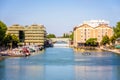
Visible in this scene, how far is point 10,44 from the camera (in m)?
75.1

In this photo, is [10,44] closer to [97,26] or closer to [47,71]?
[97,26]

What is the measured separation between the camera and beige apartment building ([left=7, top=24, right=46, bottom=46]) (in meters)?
101

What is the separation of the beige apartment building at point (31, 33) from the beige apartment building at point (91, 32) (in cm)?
879

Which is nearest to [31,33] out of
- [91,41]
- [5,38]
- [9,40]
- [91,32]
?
[91,32]

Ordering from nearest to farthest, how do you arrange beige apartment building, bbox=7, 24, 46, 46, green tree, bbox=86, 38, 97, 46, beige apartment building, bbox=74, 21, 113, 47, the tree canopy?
the tree canopy
green tree, bbox=86, 38, 97, 46
beige apartment building, bbox=74, 21, 113, 47
beige apartment building, bbox=7, 24, 46, 46

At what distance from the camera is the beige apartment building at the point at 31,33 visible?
101 metres

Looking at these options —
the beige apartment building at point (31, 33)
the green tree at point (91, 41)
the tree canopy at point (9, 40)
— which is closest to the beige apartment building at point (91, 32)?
the green tree at point (91, 41)

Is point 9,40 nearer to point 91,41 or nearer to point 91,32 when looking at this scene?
point 91,41

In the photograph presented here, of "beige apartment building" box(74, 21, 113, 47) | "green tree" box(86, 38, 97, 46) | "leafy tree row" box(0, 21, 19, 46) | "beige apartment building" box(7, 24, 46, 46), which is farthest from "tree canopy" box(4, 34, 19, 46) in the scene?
"beige apartment building" box(74, 21, 113, 47)

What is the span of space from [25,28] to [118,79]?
7553 centimetres

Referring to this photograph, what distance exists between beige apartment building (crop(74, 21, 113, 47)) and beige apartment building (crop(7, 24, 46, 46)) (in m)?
8.79

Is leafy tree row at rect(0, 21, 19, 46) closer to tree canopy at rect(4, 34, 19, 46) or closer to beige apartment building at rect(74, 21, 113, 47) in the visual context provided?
tree canopy at rect(4, 34, 19, 46)

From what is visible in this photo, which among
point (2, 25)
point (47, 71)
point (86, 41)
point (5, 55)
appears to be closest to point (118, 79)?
point (47, 71)

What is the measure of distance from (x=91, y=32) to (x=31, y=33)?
14.2 meters
